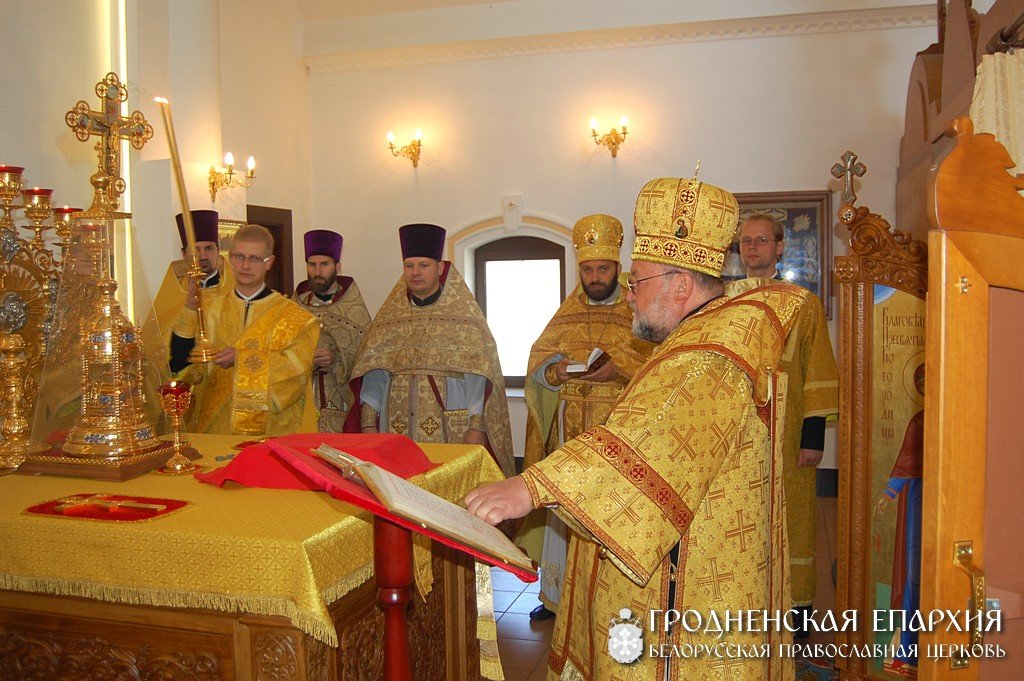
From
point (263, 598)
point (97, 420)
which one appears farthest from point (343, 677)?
point (97, 420)

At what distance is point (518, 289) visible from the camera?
8.76 m

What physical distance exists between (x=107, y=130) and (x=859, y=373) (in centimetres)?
301

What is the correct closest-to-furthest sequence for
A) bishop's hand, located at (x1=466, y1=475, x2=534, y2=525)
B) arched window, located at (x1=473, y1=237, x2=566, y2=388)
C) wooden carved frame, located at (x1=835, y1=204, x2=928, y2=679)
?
bishop's hand, located at (x1=466, y1=475, x2=534, y2=525)
wooden carved frame, located at (x1=835, y1=204, x2=928, y2=679)
arched window, located at (x1=473, y1=237, x2=566, y2=388)

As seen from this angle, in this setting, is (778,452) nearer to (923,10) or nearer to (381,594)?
(381,594)

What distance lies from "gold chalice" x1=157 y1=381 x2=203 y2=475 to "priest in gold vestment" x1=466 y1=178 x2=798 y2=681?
1.29 meters

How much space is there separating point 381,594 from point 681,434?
0.72 meters

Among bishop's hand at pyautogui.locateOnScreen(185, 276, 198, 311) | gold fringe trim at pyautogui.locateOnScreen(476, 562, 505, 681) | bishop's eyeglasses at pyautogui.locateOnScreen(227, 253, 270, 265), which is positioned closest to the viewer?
gold fringe trim at pyautogui.locateOnScreen(476, 562, 505, 681)

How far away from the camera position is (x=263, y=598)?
200cm

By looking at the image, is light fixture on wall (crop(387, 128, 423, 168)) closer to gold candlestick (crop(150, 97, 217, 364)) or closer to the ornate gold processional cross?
gold candlestick (crop(150, 97, 217, 364))

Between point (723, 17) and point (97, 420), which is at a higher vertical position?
point (723, 17)

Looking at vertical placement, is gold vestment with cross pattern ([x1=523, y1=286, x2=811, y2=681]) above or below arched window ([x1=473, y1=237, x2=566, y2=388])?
below

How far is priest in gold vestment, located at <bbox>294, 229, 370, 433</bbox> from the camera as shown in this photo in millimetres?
5793

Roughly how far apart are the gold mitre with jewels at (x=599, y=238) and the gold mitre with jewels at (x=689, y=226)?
2.46 metres

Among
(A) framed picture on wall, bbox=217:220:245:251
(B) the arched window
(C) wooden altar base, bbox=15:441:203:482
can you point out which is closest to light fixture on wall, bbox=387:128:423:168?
(B) the arched window
